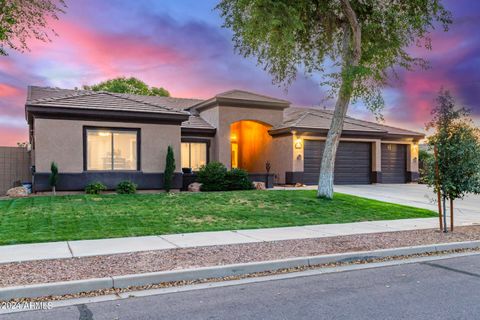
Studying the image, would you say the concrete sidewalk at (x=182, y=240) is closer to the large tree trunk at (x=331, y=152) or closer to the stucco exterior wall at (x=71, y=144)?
the large tree trunk at (x=331, y=152)

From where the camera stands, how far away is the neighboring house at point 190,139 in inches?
634

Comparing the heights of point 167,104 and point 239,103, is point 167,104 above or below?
above

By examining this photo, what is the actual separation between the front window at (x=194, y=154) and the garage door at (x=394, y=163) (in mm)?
11554

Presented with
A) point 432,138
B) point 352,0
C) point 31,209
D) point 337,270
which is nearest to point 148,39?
point 352,0

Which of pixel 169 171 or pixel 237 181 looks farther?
pixel 237 181

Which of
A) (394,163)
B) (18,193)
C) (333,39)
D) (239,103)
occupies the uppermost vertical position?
(333,39)

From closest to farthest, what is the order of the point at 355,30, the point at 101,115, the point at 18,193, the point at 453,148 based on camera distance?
the point at 453,148 → the point at 18,193 → the point at 355,30 → the point at 101,115

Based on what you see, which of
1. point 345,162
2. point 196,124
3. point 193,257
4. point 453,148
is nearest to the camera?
point 193,257

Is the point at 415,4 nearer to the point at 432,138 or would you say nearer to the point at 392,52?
the point at 392,52

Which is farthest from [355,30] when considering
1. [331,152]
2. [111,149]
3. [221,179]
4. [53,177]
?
[53,177]

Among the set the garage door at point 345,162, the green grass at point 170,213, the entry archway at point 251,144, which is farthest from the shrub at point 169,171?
the garage door at point 345,162

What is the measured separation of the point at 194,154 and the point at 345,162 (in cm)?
896

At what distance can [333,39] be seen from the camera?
17703 millimetres

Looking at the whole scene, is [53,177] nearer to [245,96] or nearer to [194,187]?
[194,187]
